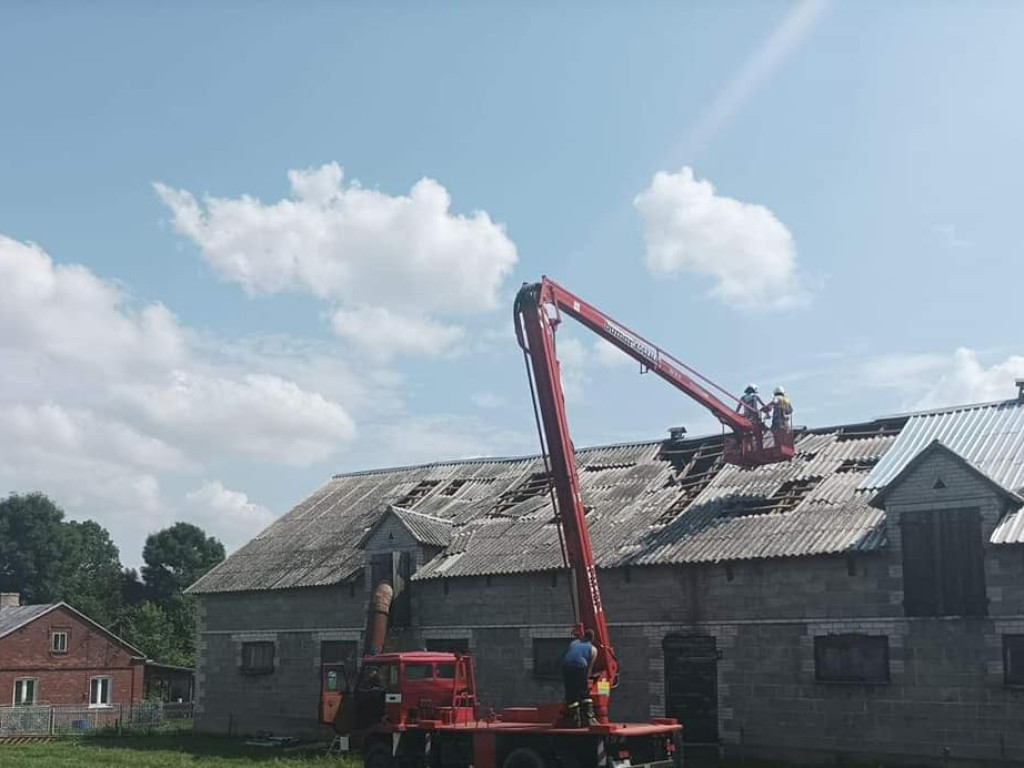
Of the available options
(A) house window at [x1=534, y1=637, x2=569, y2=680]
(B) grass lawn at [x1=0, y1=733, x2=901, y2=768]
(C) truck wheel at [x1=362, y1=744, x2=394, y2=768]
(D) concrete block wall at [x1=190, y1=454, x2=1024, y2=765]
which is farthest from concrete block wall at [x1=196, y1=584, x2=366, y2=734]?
(C) truck wheel at [x1=362, y1=744, x2=394, y2=768]

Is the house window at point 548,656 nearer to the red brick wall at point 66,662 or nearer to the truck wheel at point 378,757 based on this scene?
the truck wheel at point 378,757

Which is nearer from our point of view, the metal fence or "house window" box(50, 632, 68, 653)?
the metal fence

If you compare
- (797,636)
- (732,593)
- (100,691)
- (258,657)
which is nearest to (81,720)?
(100,691)

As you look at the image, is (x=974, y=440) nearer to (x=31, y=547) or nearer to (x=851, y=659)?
(x=851, y=659)

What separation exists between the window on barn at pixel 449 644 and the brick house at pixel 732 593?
0.05 m

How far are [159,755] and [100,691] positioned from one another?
76.2 ft

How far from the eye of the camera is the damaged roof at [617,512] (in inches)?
967

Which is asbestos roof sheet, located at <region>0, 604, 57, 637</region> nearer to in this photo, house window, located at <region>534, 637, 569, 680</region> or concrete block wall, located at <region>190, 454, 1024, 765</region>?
concrete block wall, located at <region>190, 454, 1024, 765</region>

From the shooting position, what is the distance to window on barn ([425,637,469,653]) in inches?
1133

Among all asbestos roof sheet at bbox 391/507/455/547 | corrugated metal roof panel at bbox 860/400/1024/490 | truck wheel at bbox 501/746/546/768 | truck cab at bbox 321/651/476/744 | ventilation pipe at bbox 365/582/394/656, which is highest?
corrugated metal roof panel at bbox 860/400/1024/490

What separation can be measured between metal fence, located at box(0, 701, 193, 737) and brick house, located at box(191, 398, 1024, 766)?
19.7 feet

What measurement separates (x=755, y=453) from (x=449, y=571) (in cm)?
811

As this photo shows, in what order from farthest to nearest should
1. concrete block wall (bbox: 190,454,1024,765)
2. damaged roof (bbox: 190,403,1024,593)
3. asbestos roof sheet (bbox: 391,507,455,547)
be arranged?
asbestos roof sheet (bbox: 391,507,455,547), damaged roof (bbox: 190,403,1024,593), concrete block wall (bbox: 190,454,1024,765)

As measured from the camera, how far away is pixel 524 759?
19031 millimetres
